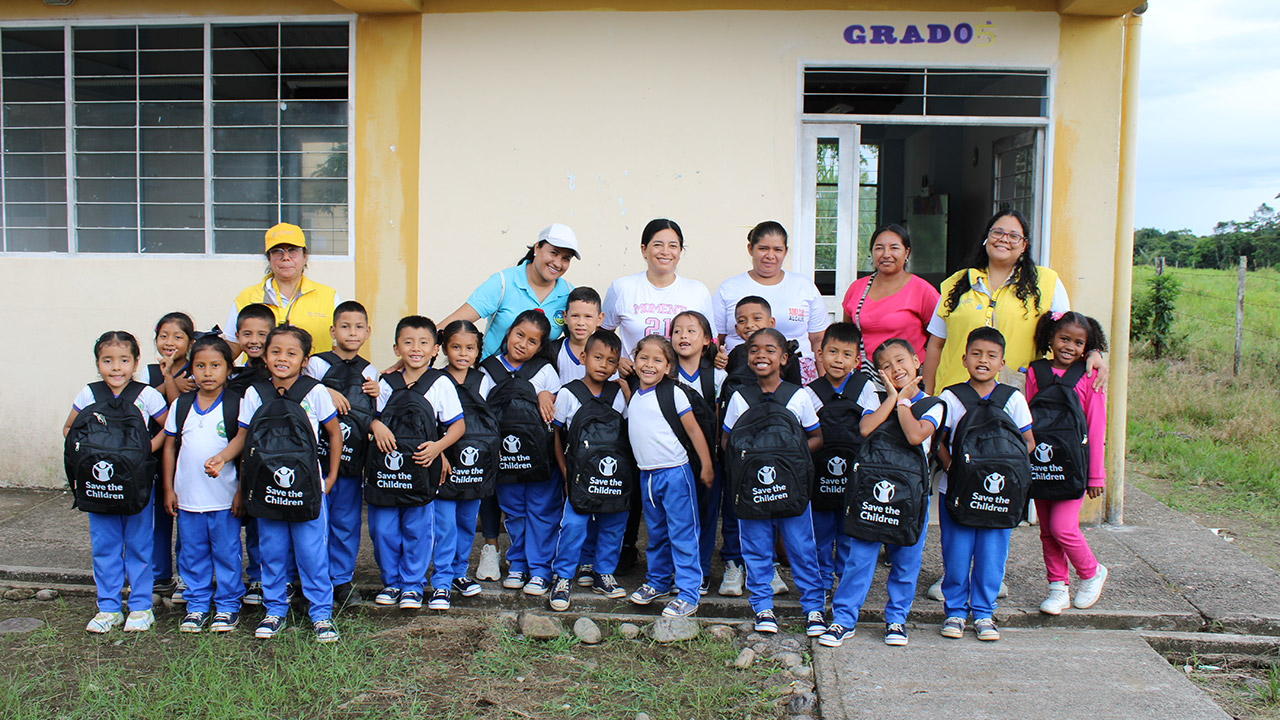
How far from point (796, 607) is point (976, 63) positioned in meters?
3.43

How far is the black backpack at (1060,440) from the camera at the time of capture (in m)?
3.80

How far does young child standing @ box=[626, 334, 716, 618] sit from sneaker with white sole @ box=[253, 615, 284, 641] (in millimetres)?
1494

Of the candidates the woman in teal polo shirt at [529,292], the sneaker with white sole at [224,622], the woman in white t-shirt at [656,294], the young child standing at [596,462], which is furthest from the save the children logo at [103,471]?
the woman in white t-shirt at [656,294]

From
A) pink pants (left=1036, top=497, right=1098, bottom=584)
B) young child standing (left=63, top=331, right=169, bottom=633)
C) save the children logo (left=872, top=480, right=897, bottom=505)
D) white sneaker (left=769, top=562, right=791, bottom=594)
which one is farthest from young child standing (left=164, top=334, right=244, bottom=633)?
pink pants (left=1036, top=497, right=1098, bottom=584)

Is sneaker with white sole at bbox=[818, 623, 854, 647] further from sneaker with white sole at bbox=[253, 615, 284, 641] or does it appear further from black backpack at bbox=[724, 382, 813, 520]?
sneaker with white sole at bbox=[253, 615, 284, 641]

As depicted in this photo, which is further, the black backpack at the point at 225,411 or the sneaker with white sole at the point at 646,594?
the sneaker with white sole at the point at 646,594

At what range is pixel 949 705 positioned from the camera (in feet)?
10.4

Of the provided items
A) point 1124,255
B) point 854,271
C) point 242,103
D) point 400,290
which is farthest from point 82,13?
point 1124,255

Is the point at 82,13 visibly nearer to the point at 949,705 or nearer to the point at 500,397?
the point at 500,397

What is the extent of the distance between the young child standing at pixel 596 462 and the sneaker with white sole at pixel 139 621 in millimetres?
1715

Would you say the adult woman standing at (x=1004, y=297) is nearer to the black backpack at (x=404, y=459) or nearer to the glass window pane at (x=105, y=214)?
→ the black backpack at (x=404, y=459)

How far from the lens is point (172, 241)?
19.2 feet

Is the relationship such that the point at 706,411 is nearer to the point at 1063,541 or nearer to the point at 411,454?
the point at 411,454

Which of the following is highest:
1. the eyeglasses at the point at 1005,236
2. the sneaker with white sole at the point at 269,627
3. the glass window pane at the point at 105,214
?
the glass window pane at the point at 105,214
